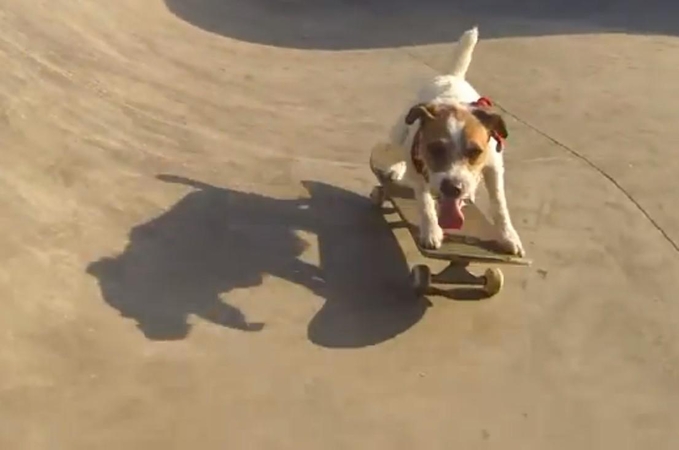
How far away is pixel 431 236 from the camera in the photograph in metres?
5.41

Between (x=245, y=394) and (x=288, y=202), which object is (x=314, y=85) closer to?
(x=288, y=202)

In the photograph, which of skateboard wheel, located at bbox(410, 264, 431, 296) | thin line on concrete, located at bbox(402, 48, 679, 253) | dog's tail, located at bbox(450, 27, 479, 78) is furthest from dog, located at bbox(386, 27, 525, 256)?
thin line on concrete, located at bbox(402, 48, 679, 253)

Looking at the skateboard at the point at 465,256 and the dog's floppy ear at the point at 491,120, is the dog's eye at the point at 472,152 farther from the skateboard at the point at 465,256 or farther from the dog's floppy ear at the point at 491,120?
the skateboard at the point at 465,256

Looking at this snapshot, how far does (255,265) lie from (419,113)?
126 cm

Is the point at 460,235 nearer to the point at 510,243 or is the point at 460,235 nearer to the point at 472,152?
the point at 510,243

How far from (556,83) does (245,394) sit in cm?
513

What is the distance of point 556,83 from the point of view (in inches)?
350

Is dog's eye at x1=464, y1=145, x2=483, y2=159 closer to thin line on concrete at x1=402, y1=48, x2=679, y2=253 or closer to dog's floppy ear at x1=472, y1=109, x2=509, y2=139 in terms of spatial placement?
dog's floppy ear at x1=472, y1=109, x2=509, y2=139

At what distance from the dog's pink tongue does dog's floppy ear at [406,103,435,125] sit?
44 cm

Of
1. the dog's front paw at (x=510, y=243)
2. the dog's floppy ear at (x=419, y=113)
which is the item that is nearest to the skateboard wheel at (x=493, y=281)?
the dog's front paw at (x=510, y=243)

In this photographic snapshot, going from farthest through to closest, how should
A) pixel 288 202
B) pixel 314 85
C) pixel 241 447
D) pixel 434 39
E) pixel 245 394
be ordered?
pixel 434 39
pixel 314 85
pixel 288 202
pixel 245 394
pixel 241 447

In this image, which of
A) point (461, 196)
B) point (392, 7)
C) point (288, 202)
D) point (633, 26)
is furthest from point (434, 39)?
point (461, 196)

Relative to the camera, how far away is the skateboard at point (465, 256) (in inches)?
212

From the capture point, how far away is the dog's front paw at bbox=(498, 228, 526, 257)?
5.48 m
